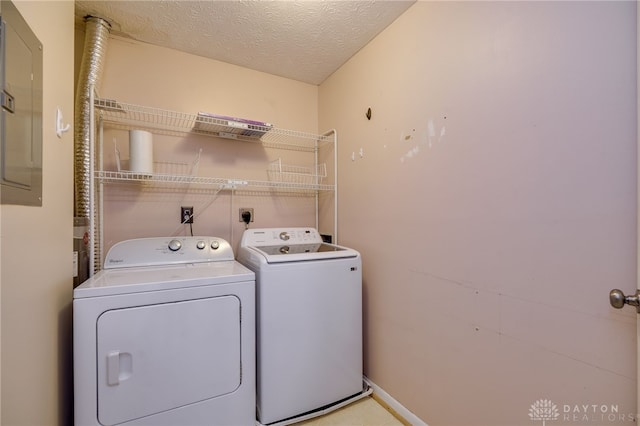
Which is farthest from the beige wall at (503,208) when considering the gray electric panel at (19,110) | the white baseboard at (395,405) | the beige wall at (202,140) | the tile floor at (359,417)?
the gray electric panel at (19,110)

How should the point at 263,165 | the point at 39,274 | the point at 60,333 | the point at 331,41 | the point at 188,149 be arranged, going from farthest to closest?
the point at 263,165 < the point at 188,149 < the point at 331,41 < the point at 60,333 < the point at 39,274

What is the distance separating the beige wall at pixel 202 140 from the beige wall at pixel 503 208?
2.72ft

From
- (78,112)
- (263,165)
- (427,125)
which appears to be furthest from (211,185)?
(427,125)

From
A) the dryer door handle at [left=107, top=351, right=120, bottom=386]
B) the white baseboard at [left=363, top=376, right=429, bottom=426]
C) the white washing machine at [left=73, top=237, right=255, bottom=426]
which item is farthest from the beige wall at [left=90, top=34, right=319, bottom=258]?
the white baseboard at [left=363, top=376, right=429, bottom=426]

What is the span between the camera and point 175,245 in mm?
1726

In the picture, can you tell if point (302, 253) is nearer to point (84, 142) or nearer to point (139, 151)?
point (139, 151)

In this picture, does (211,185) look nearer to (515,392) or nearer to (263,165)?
(263,165)

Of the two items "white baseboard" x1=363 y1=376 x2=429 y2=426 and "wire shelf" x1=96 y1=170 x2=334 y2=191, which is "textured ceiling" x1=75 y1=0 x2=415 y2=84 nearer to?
"wire shelf" x1=96 y1=170 x2=334 y2=191

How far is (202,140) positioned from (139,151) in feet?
1.58

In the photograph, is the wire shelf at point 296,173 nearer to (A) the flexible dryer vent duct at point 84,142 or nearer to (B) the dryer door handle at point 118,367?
(A) the flexible dryer vent duct at point 84,142

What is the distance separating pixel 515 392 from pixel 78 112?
2.55m

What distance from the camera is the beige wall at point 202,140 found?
1.83 metres

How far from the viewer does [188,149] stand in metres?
2.04

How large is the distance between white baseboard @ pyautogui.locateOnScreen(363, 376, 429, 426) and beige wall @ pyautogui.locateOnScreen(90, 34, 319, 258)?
52.6 inches
